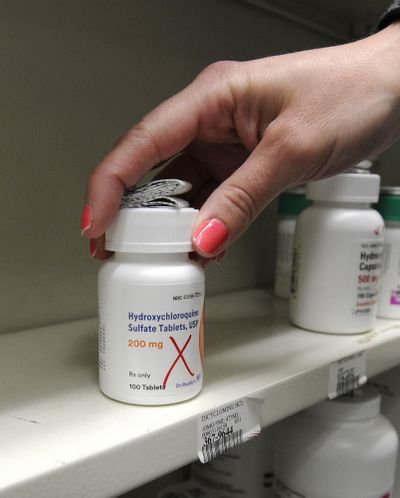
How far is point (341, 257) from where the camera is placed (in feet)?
1.75

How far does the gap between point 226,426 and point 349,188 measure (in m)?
0.28

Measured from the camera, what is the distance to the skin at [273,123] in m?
0.38

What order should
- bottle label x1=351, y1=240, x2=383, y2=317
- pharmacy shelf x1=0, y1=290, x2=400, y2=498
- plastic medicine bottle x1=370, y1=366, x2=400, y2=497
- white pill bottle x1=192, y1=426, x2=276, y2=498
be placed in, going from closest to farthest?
pharmacy shelf x1=0, y1=290, x2=400, y2=498, bottle label x1=351, y1=240, x2=383, y2=317, white pill bottle x1=192, y1=426, x2=276, y2=498, plastic medicine bottle x1=370, y1=366, x2=400, y2=497

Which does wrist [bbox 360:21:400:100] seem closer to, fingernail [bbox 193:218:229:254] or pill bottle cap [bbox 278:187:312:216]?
fingernail [bbox 193:218:229:254]

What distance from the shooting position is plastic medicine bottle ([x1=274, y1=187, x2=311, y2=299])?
2.40 feet

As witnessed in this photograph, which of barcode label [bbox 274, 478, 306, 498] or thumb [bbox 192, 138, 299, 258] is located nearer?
thumb [bbox 192, 138, 299, 258]

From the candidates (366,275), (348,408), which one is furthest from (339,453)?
(366,275)

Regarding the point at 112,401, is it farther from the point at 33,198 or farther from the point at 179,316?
the point at 33,198

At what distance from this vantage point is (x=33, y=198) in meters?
0.56

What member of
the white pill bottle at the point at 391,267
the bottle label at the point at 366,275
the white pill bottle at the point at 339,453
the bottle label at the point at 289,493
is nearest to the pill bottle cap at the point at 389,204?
the white pill bottle at the point at 391,267

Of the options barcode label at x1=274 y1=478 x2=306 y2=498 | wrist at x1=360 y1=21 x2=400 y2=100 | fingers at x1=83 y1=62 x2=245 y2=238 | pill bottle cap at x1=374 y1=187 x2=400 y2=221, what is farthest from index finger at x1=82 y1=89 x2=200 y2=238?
barcode label at x1=274 y1=478 x2=306 y2=498

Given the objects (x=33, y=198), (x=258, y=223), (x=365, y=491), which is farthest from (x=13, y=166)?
(x=365, y=491)

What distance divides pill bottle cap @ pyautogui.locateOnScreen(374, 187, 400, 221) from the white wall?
0.29 metres

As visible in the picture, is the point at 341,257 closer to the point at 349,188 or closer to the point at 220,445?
the point at 349,188
